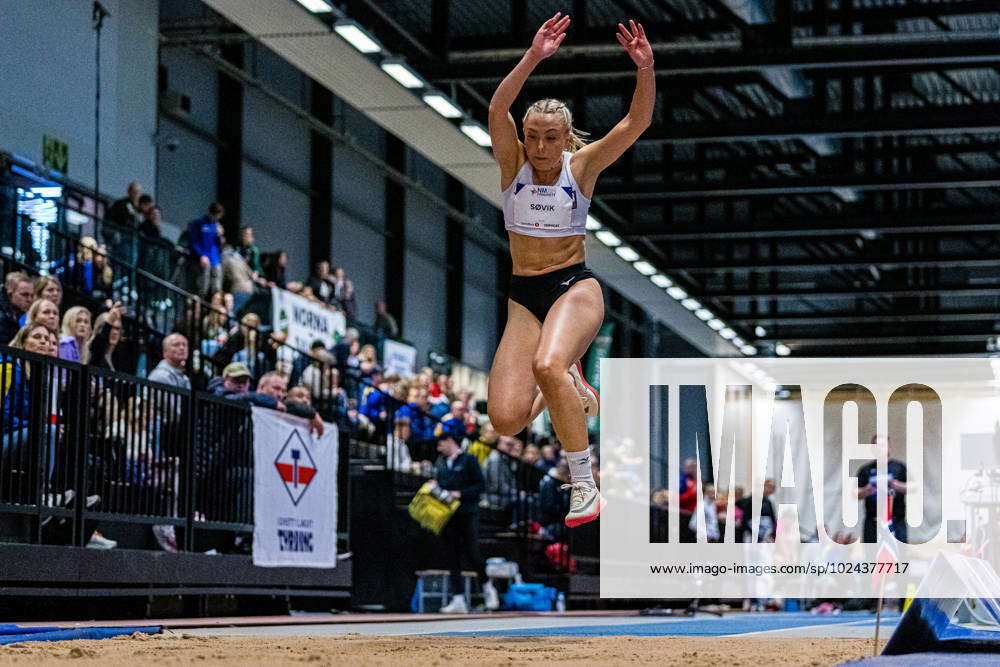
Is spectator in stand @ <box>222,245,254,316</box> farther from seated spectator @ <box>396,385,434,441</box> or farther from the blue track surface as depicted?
the blue track surface

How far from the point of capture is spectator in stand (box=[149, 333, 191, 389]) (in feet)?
40.1

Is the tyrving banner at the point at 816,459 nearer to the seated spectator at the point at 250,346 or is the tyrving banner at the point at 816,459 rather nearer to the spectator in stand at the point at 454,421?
the seated spectator at the point at 250,346

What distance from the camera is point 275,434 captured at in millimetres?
12859

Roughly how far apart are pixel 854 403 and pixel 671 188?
11.1m

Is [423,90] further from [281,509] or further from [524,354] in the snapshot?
[524,354]

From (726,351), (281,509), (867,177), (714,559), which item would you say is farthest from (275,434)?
(726,351)

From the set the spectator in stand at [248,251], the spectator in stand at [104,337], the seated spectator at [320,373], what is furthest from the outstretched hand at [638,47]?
the spectator in stand at [248,251]

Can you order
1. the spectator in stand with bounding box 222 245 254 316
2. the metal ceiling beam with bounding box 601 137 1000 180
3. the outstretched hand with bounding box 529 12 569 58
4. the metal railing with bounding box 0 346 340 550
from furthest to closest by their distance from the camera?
the metal ceiling beam with bounding box 601 137 1000 180 < the spectator in stand with bounding box 222 245 254 316 < the metal railing with bounding box 0 346 340 550 < the outstretched hand with bounding box 529 12 569 58

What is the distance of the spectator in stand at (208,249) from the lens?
58.4ft

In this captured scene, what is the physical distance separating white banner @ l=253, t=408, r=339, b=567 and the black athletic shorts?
570 centimetres

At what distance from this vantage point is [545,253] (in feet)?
24.1

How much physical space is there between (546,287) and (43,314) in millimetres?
4581

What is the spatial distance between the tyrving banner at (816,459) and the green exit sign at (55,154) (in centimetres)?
916

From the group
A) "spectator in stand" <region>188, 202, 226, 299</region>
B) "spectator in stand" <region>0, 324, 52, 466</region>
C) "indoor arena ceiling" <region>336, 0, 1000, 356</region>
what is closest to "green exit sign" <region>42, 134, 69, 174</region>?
"spectator in stand" <region>188, 202, 226, 299</region>
